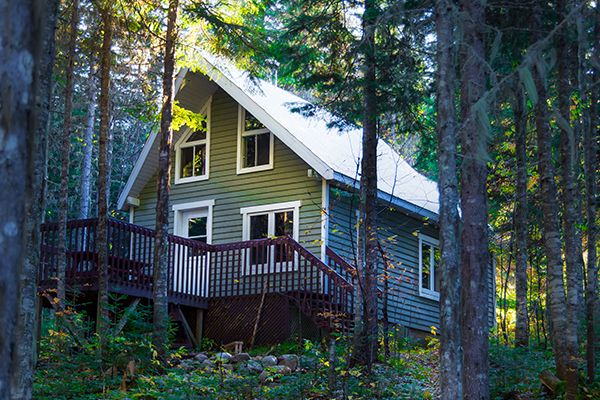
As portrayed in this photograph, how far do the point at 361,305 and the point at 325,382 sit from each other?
2.35 meters

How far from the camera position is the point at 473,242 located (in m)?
10.2

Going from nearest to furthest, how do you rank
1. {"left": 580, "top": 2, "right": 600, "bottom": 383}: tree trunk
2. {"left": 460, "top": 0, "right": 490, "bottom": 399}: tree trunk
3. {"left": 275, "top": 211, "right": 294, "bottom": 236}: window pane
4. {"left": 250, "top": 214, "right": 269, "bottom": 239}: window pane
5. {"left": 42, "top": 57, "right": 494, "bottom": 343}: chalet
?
{"left": 460, "top": 0, "right": 490, "bottom": 399}: tree trunk, {"left": 580, "top": 2, "right": 600, "bottom": 383}: tree trunk, {"left": 42, "top": 57, "right": 494, "bottom": 343}: chalet, {"left": 275, "top": 211, "right": 294, "bottom": 236}: window pane, {"left": 250, "top": 214, "right": 269, "bottom": 239}: window pane

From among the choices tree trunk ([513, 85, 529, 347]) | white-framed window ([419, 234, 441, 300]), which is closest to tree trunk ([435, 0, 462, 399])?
tree trunk ([513, 85, 529, 347])

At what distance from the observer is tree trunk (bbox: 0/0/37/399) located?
299cm

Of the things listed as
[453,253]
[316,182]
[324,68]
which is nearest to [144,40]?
[324,68]

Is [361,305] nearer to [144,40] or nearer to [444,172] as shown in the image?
[444,172]

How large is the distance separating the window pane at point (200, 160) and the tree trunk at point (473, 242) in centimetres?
1258

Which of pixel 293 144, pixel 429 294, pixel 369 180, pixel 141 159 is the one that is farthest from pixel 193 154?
pixel 369 180

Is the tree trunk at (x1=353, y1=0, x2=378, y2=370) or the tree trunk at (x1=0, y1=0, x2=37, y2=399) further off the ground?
the tree trunk at (x1=353, y1=0, x2=378, y2=370)

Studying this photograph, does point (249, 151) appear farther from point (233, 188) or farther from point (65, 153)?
point (65, 153)

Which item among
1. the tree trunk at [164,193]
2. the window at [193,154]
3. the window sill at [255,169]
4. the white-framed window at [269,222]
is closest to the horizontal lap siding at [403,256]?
the white-framed window at [269,222]

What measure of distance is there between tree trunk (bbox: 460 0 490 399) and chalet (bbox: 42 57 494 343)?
17.2ft

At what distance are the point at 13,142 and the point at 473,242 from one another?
790 cm

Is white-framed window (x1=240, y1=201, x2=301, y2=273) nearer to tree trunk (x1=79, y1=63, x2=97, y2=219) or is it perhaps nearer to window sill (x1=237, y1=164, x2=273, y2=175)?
window sill (x1=237, y1=164, x2=273, y2=175)
